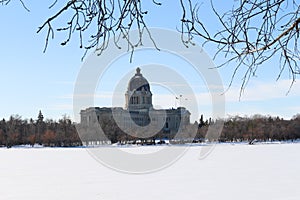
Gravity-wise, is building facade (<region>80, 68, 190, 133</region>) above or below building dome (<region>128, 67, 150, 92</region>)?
below

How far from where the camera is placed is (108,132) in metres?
49.5

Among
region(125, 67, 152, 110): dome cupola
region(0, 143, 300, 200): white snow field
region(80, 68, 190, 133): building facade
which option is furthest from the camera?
region(125, 67, 152, 110): dome cupola

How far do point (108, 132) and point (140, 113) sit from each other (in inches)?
351

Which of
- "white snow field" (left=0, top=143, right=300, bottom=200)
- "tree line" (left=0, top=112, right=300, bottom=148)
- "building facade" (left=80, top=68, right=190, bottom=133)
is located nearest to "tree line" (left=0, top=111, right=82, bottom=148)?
"tree line" (left=0, top=112, right=300, bottom=148)

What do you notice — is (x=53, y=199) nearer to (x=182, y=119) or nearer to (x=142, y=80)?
(x=182, y=119)

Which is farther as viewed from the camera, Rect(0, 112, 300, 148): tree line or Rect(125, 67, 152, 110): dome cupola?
Rect(125, 67, 152, 110): dome cupola

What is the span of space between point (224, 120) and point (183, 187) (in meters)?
48.3

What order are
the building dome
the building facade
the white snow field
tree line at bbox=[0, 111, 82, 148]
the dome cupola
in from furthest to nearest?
the building dome < the dome cupola < the building facade < tree line at bbox=[0, 111, 82, 148] < the white snow field

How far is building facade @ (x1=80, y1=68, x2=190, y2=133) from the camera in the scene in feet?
175

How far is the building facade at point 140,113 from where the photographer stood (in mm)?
53284

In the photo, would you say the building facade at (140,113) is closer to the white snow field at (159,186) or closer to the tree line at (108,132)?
the tree line at (108,132)

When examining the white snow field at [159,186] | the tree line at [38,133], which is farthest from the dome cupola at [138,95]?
the white snow field at [159,186]

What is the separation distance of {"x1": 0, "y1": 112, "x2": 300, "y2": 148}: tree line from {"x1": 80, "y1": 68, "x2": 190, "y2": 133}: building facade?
3.90 ft

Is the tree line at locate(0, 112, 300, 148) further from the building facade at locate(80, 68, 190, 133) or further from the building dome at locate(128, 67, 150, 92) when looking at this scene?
the building dome at locate(128, 67, 150, 92)
